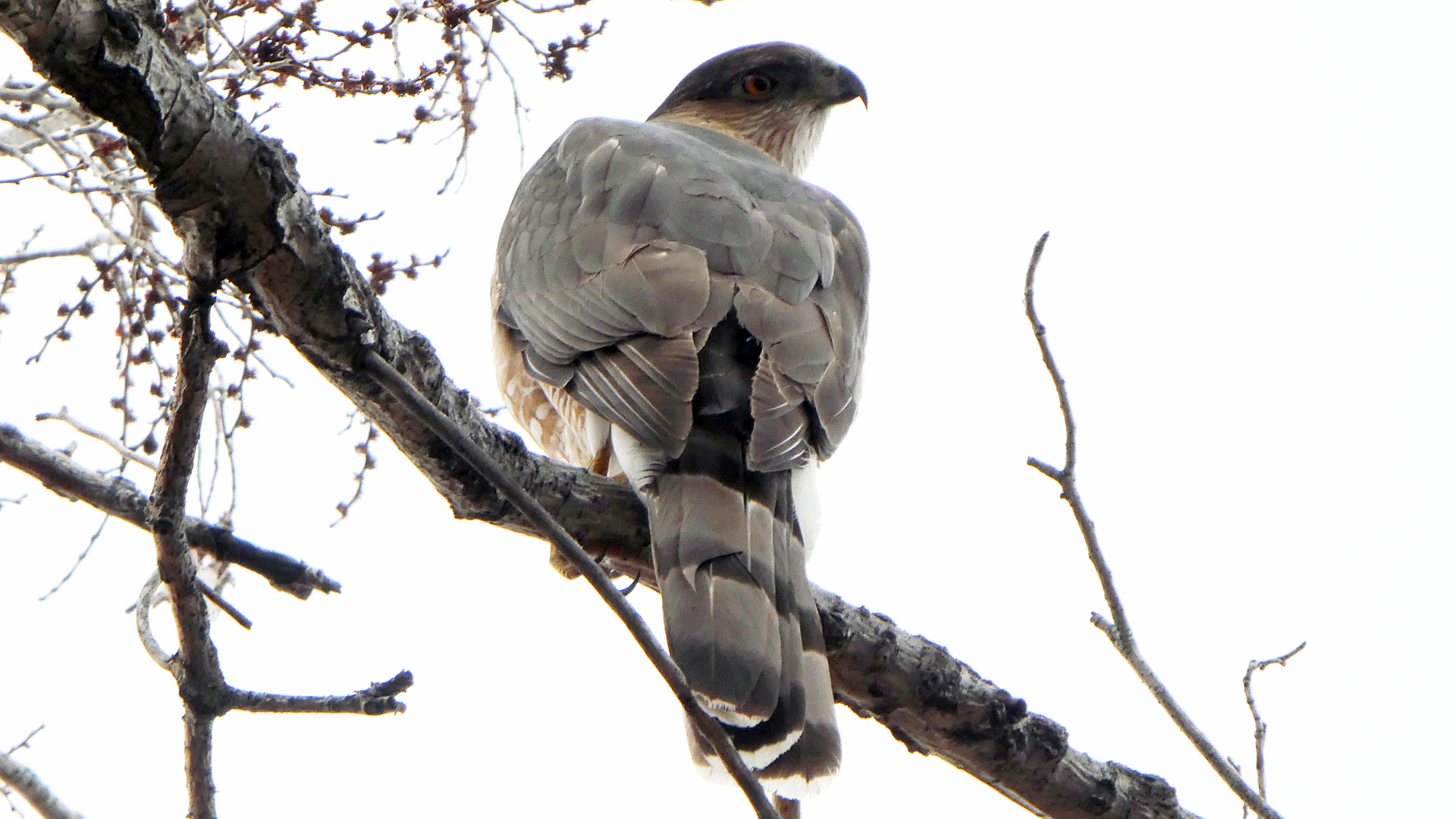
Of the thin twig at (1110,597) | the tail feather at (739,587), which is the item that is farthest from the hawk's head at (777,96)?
the thin twig at (1110,597)

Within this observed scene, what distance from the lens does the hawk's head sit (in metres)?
4.90

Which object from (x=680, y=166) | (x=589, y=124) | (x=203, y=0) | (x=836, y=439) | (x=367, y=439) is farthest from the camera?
(x=589, y=124)

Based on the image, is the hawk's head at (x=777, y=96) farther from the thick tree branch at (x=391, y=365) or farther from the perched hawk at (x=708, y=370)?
the thick tree branch at (x=391, y=365)

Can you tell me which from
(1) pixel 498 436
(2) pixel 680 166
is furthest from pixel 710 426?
Answer: (2) pixel 680 166

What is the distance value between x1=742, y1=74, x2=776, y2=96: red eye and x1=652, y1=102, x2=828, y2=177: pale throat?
51 mm

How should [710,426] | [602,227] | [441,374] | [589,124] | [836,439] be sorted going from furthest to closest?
[589,124] → [602,227] → [836,439] → [710,426] → [441,374]

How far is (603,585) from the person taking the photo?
1.50m

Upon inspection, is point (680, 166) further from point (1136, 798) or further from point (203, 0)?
point (1136, 798)

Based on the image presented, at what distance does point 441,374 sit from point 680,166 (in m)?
1.43

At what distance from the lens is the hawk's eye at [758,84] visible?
496cm

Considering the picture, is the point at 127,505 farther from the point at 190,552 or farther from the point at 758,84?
the point at 758,84

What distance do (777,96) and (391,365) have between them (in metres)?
3.19

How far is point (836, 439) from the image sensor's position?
109 inches

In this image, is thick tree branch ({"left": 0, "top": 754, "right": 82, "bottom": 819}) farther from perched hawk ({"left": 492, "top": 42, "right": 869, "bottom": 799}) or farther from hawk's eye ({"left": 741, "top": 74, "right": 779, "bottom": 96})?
hawk's eye ({"left": 741, "top": 74, "right": 779, "bottom": 96})
